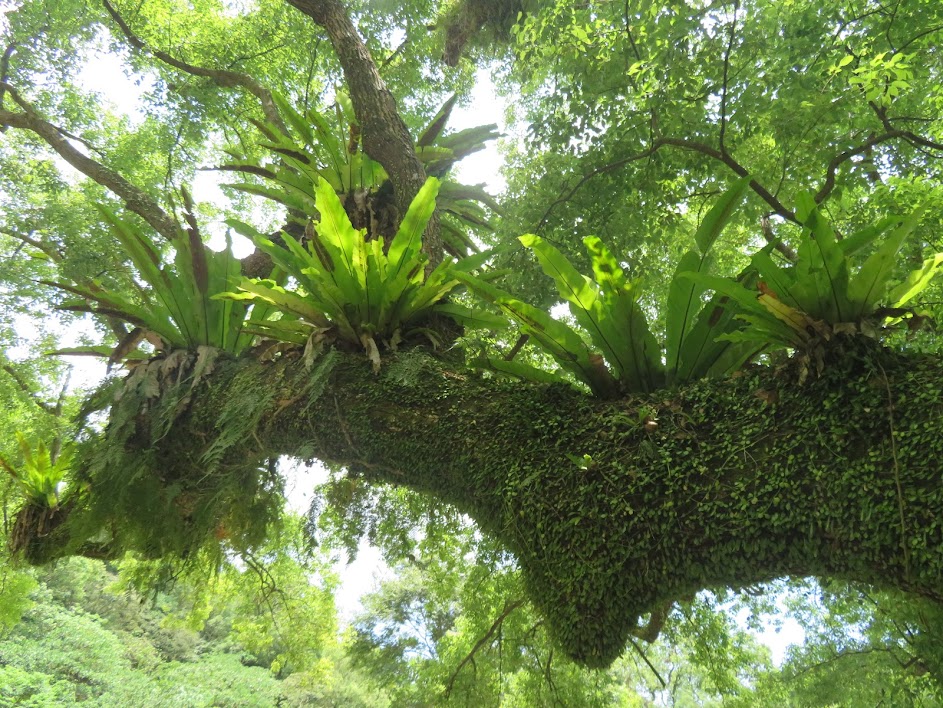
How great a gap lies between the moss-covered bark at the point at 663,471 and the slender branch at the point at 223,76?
10.3ft

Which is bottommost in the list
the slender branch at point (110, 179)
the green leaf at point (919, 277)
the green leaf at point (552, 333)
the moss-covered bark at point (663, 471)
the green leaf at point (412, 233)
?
the moss-covered bark at point (663, 471)

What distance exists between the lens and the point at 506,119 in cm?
593

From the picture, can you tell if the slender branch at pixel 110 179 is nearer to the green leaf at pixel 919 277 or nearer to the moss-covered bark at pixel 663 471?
the moss-covered bark at pixel 663 471

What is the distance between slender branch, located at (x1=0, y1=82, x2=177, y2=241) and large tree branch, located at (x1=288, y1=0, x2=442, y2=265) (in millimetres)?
1401

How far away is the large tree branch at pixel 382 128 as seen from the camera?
2.67 metres

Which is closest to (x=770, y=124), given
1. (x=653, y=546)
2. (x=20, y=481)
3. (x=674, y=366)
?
(x=674, y=366)

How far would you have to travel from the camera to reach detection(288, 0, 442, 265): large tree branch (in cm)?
267

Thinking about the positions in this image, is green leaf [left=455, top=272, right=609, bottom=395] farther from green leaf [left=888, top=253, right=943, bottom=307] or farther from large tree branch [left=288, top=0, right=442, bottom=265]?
large tree branch [left=288, top=0, right=442, bottom=265]

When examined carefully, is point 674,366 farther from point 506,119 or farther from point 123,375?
point 506,119

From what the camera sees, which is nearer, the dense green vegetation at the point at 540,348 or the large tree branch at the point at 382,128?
the dense green vegetation at the point at 540,348

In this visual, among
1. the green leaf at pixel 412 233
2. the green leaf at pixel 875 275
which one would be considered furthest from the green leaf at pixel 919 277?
the green leaf at pixel 412 233

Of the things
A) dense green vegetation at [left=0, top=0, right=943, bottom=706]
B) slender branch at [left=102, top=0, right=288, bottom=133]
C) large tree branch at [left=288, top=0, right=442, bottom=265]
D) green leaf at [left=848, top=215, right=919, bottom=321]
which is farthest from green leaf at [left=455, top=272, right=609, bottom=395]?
slender branch at [left=102, top=0, right=288, bottom=133]

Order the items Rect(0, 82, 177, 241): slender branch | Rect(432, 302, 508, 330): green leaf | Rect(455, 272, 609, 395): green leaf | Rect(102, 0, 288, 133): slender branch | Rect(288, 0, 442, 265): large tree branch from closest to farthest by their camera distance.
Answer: Rect(455, 272, 609, 395): green leaf → Rect(432, 302, 508, 330): green leaf → Rect(288, 0, 442, 265): large tree branch → Rect(0, 82, 177, 241): slender branch → Rect(102, 0, 288, 133): slender branch

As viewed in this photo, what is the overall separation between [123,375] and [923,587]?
2.67m
